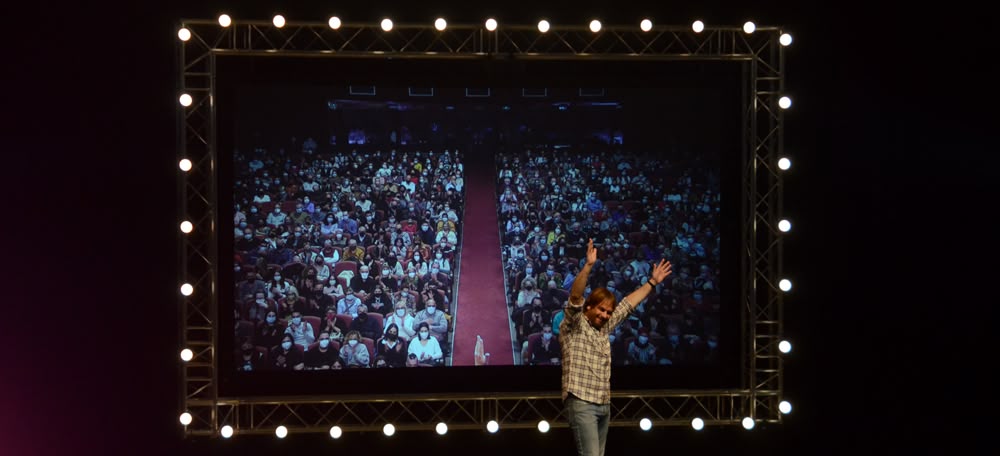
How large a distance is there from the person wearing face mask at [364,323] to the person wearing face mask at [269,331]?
1.36ft

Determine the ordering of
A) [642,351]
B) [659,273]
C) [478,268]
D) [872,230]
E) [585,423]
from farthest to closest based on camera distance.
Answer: [872,230]
[642,351]
[478,268]
[659,273]
[585,423]

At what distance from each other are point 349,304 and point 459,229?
78cm

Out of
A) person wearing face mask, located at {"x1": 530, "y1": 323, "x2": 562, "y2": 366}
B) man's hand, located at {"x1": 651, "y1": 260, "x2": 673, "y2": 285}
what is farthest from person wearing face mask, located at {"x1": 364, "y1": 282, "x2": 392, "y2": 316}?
man's hand, located at {"x1": 651, "y1": 260, "x2": 673, "y2": 285}

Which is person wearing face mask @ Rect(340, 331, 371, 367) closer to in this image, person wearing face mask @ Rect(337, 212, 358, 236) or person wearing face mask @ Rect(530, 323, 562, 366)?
person wearing face mask @ Rect(337, 212, 358, 236)

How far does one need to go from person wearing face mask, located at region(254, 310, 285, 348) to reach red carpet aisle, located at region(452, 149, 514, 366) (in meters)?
1.03

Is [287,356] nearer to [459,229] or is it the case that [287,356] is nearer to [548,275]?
[459,229]

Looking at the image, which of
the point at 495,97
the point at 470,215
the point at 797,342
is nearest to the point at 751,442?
the point at 797,342

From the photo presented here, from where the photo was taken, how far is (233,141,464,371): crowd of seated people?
5.29 m

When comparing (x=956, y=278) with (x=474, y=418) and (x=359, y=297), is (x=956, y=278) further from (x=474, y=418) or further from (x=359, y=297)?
(x=359, y=297)

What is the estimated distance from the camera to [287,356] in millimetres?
5312

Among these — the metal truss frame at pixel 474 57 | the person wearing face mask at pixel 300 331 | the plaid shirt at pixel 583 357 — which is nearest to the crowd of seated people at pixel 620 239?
the metal truss frame at pixel 474 57

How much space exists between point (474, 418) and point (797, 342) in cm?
212

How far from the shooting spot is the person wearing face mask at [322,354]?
5.31 meters

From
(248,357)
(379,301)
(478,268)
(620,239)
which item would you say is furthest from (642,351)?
(248,357)
